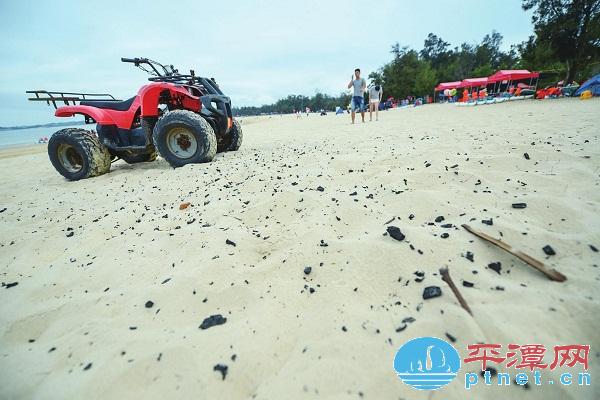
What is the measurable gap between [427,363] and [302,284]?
0.67 metres

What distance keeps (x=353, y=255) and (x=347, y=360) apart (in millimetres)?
634

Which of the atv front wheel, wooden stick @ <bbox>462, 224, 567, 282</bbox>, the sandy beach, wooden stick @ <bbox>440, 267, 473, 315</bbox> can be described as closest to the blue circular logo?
the sandy beach

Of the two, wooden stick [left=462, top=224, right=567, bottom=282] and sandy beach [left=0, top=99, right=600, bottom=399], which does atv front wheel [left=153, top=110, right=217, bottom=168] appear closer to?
sandy beach [left=0, top=99, right=600, bottom=399]

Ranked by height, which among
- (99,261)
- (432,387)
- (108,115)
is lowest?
(432,387)

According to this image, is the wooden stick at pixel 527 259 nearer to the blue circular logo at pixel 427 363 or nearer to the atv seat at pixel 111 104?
the blue circular logo at pixel 427 363

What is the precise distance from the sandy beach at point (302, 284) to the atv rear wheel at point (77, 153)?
6.95 feet

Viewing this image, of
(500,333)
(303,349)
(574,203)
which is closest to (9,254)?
(303,349)

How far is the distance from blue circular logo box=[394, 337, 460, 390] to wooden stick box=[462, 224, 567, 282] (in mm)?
641

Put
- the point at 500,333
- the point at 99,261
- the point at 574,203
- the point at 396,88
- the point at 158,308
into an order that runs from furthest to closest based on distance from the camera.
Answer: the point at 396,88 → the point at 99,261 → the point at 574,203 → the point at 158,308 → the point at 500,333

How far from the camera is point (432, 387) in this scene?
95 cm

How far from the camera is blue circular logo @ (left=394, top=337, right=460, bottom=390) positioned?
98cm

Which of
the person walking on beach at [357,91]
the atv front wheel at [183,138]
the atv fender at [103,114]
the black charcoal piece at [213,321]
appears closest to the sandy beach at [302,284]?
the black charcoal piece at [213,321]

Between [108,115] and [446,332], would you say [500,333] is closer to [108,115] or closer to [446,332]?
[446,332]

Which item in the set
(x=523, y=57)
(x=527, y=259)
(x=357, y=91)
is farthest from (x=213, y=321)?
(x=523, y=57)
